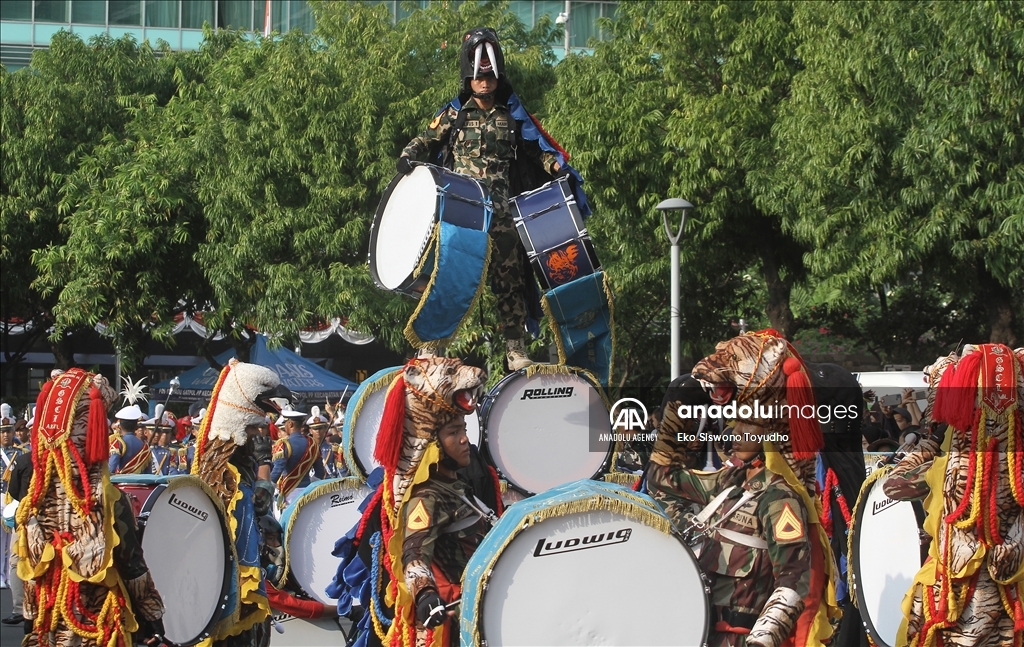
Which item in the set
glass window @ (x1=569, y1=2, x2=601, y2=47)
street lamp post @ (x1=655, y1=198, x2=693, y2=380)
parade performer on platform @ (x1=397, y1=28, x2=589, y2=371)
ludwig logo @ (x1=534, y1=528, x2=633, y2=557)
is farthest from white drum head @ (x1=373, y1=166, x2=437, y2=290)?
glass window @ (x1=569, y1=2, x2=601, y2=47)

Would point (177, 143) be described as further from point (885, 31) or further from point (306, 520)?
point (306, 520)

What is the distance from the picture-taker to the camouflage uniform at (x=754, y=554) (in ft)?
13.3

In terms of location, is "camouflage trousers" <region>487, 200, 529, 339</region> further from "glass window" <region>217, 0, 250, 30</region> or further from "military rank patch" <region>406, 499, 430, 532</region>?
"glass window" <region>217, 0, 250, 30</region>

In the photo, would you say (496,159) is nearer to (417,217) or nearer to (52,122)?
(417,217)

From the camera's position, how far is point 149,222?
65.9 feet

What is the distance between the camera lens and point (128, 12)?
101ft

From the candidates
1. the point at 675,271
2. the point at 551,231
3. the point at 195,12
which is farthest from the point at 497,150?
the point at 195,12

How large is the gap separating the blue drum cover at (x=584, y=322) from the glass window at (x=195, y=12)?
2635cm

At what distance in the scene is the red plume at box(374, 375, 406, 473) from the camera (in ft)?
16.1

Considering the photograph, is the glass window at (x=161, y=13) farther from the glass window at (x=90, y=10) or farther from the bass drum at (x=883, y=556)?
the bass drum at (x=883, y=556)

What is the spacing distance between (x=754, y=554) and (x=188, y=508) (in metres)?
2.89

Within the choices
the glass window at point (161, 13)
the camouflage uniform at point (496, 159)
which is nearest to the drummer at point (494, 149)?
the camouflage uniform at point (496, 159)

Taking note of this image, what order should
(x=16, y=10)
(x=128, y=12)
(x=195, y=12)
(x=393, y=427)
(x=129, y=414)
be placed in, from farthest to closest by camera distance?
(x=195, y=12)
(x=128, y=12)
(x=16, y=10)
(x=129, y=414)
(x=393, y=427)

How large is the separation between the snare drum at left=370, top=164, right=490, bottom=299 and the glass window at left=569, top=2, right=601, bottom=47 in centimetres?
2444
